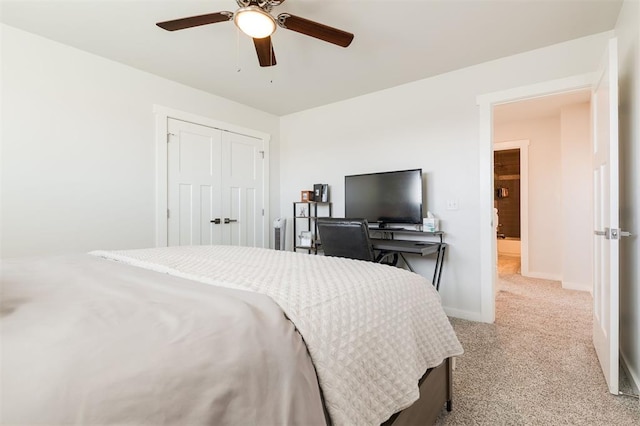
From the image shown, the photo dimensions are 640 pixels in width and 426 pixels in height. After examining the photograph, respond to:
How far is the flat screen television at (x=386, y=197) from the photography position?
3.20 m

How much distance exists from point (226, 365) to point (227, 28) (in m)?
2.54

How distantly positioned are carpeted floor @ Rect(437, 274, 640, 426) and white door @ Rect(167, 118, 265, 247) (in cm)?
281

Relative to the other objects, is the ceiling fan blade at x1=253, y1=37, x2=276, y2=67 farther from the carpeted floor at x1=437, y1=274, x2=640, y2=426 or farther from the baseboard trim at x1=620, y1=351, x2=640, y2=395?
the baseboard trim at x1=620, y1=351, x2=640, y2=395

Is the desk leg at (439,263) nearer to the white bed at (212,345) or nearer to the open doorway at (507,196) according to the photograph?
the white bed at (212,345)

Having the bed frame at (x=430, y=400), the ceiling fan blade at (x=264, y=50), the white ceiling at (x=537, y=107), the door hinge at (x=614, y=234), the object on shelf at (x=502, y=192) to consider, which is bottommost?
the bed frame at (x=430, y=400)

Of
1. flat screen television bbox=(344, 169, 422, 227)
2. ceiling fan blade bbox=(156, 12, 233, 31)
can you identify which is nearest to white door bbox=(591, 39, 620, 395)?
flat screen television bbox=(344, 169, 422, 227)

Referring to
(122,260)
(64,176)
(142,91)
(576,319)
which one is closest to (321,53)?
(142,91)

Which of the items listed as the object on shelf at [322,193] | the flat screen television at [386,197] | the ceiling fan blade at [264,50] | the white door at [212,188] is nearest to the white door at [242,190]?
the white door at [212,188]

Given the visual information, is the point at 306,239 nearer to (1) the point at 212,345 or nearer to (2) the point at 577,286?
(1) the point at 212,345

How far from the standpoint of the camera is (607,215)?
5.99 ft

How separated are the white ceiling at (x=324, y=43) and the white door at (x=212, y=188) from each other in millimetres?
662

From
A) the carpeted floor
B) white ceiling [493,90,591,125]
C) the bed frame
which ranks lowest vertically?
the carpeted floor

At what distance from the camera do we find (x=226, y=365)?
624 millimetres

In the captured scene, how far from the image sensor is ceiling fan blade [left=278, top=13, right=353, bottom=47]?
1.86 m
